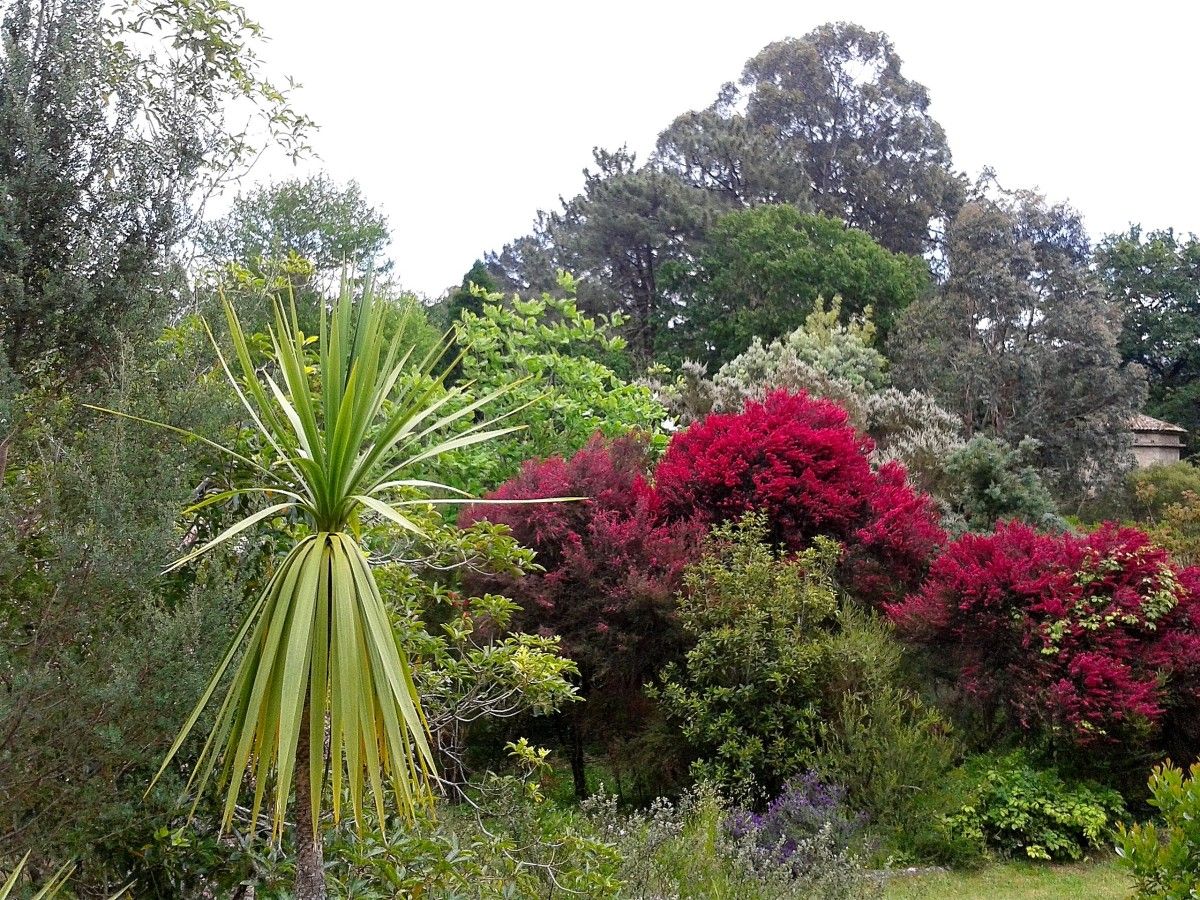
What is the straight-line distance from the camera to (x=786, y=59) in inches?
1893

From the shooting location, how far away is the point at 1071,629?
834 cm

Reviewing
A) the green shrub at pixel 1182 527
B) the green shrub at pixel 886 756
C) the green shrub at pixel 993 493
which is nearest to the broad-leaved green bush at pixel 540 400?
the green shrub at pixel 993 493

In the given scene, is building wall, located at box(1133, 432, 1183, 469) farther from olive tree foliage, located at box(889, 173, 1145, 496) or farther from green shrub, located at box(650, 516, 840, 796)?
green shrub, located at box(650, 516, 840, 796)

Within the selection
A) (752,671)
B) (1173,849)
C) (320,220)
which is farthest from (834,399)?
(320,220)

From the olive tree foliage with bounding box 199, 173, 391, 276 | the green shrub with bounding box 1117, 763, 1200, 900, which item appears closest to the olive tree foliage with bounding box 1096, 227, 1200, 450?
the olive tree foliage with bounding box 199, 173, 391, 276

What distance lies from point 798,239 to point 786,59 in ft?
64.0

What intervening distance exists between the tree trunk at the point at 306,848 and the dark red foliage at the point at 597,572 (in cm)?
503

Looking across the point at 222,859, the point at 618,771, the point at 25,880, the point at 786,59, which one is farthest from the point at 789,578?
the point at 786,59

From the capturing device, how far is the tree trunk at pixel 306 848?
363 cm

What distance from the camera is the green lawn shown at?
696cm

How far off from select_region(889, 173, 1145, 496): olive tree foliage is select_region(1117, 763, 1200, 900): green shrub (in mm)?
21844

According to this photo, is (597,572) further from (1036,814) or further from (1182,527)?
(1182,527)

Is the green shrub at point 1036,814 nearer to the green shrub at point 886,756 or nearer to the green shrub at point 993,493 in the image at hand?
the green shrub at point 886,756

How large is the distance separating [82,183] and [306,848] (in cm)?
255
